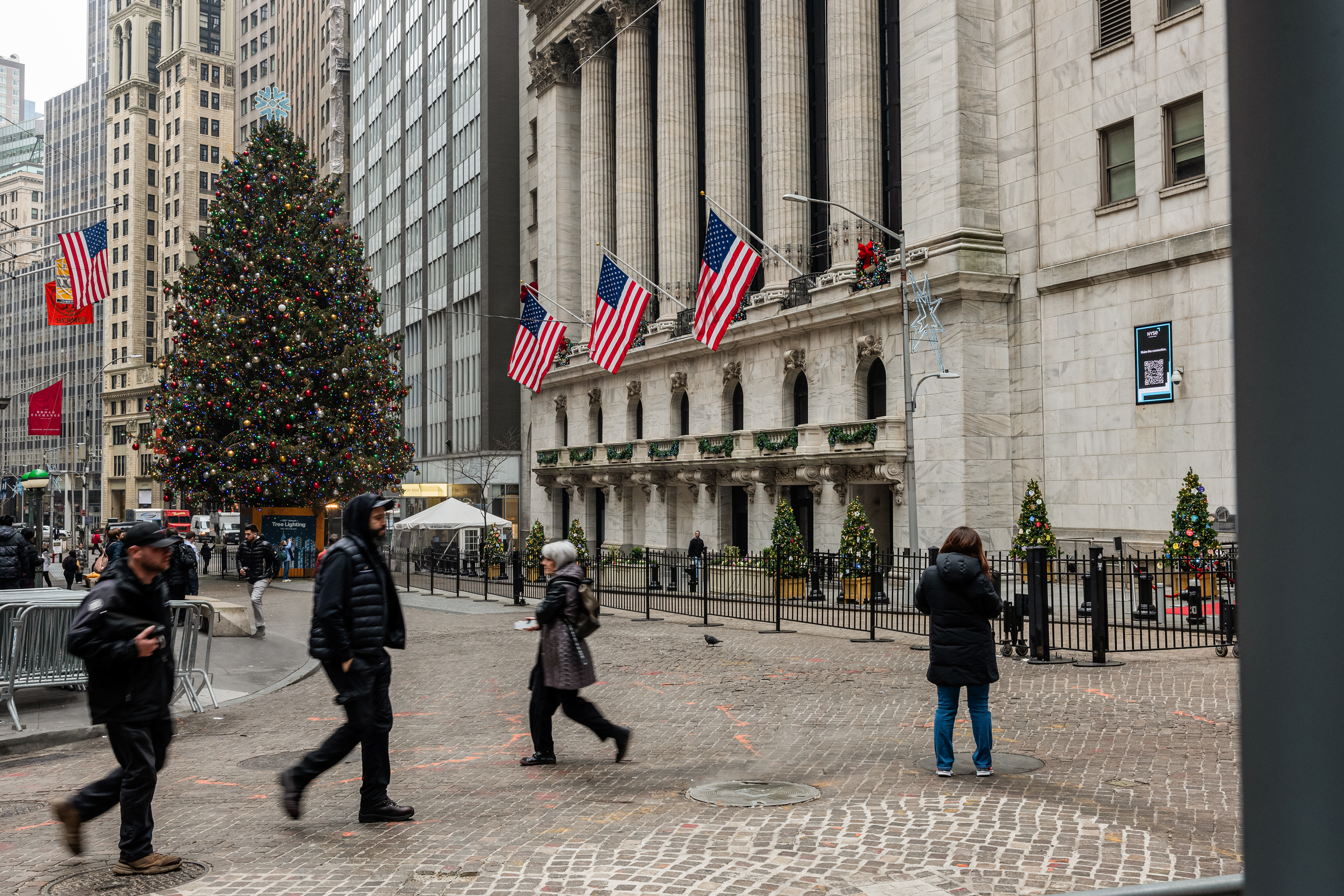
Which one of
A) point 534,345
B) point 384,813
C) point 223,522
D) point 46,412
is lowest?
point 223,522

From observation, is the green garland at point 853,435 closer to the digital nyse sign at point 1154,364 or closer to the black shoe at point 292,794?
the digital nyse sign at point 1154,364

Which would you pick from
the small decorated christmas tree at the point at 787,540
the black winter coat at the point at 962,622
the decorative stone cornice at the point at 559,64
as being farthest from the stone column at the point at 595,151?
the black winter coat at the point at 962,622

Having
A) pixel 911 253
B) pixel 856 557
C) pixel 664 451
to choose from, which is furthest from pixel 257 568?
pixel 664 451

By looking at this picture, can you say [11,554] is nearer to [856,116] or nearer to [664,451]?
[856,116]

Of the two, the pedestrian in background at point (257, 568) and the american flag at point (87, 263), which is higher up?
the american flag at point (87, 263)

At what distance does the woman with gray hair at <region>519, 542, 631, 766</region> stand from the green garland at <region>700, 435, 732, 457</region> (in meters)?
30.6

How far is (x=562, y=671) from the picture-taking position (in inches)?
365

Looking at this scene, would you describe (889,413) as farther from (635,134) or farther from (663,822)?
(663,822)

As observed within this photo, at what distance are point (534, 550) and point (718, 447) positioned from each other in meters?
8.15

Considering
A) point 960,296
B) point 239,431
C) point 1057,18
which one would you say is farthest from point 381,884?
point 239,431

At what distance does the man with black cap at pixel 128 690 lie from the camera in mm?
6324

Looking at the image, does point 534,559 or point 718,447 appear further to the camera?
point 718,447

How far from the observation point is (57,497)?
13475 cm

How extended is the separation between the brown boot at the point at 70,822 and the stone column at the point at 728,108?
37.9 meters
